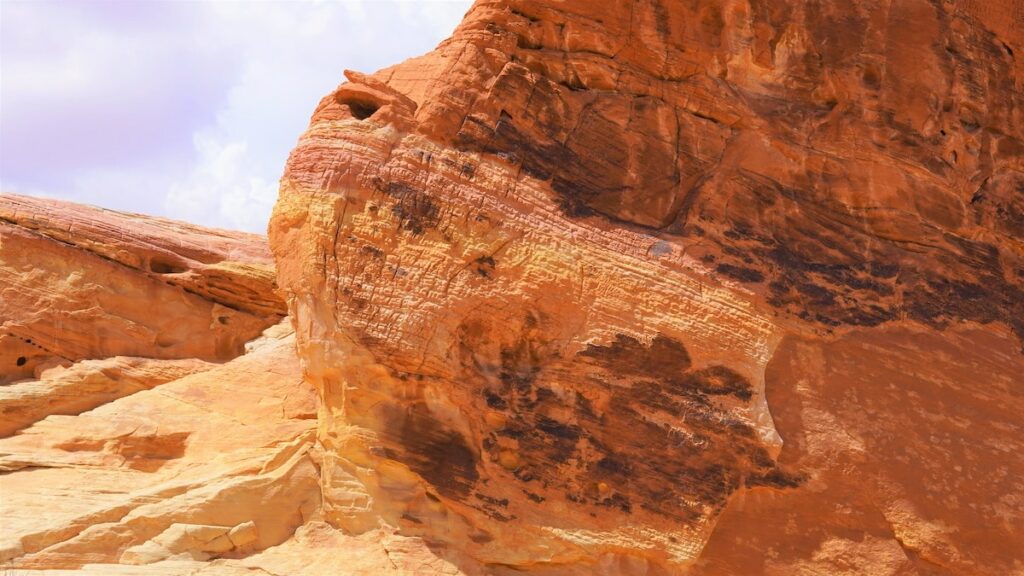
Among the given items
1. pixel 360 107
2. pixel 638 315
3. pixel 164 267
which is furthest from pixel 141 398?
pixel 638 315

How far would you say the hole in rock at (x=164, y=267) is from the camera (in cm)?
1092

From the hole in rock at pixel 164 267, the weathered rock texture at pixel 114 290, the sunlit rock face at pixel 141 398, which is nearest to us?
the sunlit rock face at pixel 141 398

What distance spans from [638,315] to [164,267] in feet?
20.2

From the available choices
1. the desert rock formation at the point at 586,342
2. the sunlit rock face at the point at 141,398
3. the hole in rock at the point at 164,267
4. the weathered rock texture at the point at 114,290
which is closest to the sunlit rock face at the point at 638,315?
the desert rock formation at the point at 586,342

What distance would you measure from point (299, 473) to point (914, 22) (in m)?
8.15

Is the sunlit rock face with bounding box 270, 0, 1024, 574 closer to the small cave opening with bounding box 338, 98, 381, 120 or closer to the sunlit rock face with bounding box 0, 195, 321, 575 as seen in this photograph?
the small cave opening with bounding box 338, 98, 381, 120

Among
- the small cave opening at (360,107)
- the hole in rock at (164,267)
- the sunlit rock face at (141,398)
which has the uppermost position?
the small cave opening at (360,107)

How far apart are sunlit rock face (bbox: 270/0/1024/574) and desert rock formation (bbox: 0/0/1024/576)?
1.1 inches

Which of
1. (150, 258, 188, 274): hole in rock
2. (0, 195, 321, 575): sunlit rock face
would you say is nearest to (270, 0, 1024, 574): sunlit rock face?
(0, 195, 321, 575): sunlit rock face

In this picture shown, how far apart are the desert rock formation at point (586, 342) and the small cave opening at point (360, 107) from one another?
25 millimetres

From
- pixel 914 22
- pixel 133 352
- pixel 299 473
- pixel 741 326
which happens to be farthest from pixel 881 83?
pixel 133 352

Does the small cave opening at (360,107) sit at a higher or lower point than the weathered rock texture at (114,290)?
higher

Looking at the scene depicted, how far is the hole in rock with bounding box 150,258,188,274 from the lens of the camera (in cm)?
1092

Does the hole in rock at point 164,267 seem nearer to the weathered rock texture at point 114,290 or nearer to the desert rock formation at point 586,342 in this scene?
the weathered rock texture at point 114,290
